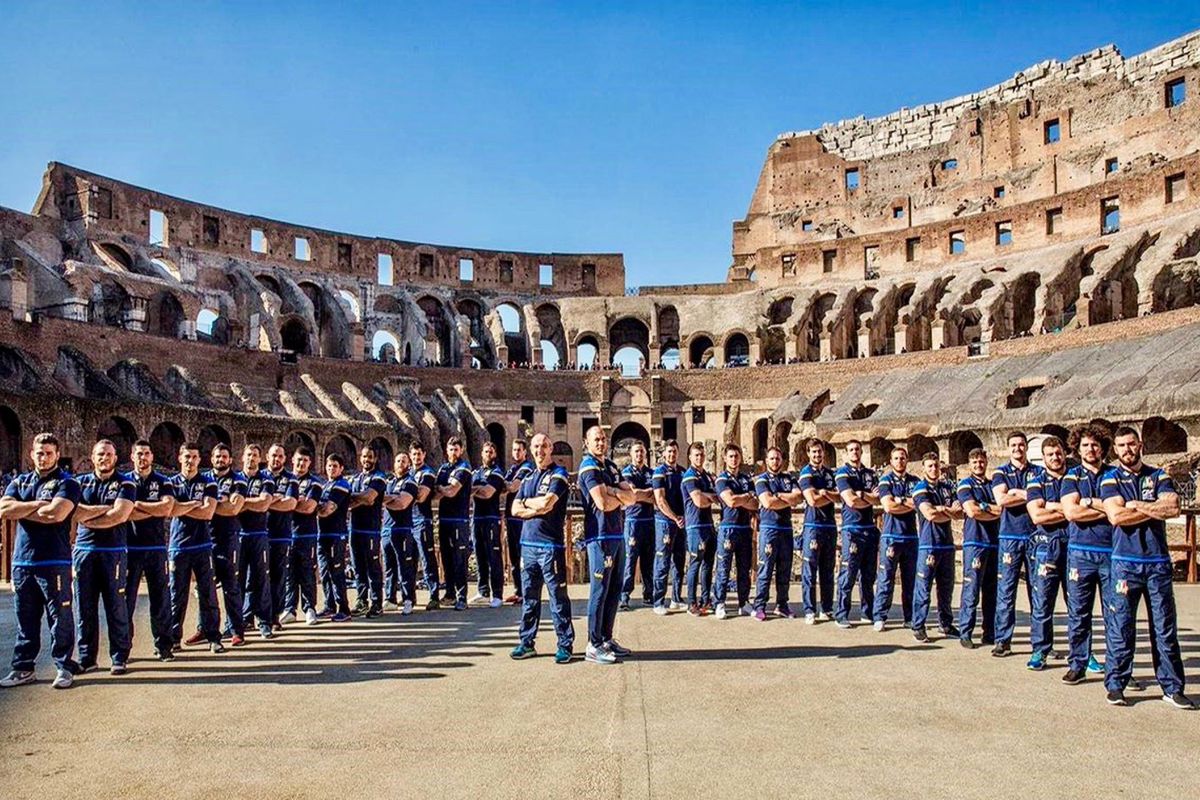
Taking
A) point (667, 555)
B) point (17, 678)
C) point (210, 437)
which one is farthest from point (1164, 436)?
point (210, 437)

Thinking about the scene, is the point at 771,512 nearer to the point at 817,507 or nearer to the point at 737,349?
the point at 817,507

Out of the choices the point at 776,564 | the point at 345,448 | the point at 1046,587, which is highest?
the point at 345,448

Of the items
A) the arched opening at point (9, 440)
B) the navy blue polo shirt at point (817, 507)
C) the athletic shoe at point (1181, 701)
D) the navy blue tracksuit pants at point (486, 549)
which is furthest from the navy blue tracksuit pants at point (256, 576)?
the arched opening at point (9, 440)

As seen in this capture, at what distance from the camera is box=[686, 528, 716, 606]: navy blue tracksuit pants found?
10641 mm

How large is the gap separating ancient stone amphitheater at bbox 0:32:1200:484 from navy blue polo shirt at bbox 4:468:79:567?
1701 centimetres

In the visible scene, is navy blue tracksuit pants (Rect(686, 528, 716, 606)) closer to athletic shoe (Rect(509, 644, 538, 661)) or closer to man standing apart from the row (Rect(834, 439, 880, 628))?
man standing apart from the row (Rect(834, 439, 880, 628))

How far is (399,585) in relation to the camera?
11250 mm

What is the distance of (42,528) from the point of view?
7234 mm

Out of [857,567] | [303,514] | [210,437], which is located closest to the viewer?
[857,567]

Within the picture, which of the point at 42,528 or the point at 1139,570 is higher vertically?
the point at 42,528

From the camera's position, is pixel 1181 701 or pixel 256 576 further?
pixel 256 576

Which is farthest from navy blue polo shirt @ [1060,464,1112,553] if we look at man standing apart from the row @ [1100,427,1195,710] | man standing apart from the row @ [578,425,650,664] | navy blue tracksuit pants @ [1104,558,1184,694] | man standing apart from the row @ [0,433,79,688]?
man standing apart from the row @ [0,433,79,688]

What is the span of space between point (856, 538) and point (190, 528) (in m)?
6.55

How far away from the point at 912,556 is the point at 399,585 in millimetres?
5873
